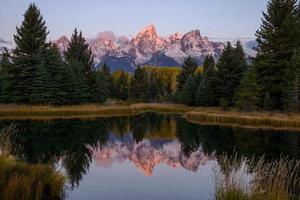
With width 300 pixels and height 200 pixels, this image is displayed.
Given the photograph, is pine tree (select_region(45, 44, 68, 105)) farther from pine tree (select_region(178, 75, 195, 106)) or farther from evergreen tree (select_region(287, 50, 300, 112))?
evergreen tree (select_region(287, 50, 300, 112))

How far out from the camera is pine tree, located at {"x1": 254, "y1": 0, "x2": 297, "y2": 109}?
51.9 m

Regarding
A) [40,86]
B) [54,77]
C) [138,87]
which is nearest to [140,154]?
[40,86]

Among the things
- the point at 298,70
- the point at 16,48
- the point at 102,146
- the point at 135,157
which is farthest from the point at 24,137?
the point at 16,48

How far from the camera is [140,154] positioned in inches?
1000

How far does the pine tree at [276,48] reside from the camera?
170 feet

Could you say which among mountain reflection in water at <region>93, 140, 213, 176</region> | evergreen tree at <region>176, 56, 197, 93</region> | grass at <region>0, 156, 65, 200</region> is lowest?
mountain reflection in water at <region>93, 140, 213, 176</region>

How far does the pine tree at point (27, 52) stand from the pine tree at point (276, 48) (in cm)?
2965

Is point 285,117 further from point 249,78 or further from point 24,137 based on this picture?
point 24,137

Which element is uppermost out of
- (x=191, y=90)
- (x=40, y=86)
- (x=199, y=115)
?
(x=40, y=86)

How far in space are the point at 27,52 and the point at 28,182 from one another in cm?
5117

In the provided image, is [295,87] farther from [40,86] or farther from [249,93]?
[40,86]

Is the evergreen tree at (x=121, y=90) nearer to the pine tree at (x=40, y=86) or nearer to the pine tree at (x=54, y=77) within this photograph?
the pine tree at (x=54, y=77)

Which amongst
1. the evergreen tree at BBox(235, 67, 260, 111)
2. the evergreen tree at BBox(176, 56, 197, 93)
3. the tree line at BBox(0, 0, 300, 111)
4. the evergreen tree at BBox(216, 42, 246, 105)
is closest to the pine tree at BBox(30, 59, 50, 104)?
the tree line at BBox(0, 0, 300, 111)

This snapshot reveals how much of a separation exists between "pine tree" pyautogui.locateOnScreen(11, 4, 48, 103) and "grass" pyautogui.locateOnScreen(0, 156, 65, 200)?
4528 centimetres
